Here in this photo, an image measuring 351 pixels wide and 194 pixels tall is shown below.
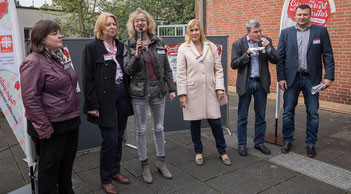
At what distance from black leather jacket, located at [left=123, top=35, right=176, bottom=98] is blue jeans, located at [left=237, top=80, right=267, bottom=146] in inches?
51.4

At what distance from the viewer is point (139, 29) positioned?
313cm

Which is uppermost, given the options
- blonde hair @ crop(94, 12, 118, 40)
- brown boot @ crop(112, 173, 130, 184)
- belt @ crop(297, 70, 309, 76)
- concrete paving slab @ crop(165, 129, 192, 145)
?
blonde hair @ crop(94, 12, 118, 40)

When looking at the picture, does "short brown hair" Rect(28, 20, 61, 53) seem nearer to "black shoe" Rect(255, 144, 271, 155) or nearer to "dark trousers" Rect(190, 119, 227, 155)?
"dark trousers" Rect(190, 119, 227, 155)

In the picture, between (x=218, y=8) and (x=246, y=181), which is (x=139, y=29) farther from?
(x=218, y=8)

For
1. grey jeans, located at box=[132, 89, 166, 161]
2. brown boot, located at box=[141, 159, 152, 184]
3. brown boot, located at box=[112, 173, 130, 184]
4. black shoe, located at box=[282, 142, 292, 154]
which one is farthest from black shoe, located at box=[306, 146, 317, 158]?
brown boot, located at box=[112, 173, 130, 184]

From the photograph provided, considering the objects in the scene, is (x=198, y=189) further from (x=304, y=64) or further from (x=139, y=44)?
(x=304, y=64)

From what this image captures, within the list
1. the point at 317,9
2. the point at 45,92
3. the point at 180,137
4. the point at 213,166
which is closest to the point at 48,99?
the point at 45,92

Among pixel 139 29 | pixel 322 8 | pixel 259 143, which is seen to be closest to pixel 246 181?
pixel 259 143

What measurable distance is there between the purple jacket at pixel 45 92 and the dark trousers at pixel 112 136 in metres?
0.53

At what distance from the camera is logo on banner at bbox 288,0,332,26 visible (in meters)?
4.48

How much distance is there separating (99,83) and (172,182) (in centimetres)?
143

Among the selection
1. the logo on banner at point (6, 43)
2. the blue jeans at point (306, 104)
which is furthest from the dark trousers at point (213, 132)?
the logo on banner at point (6, 43)

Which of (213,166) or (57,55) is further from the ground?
(57,55)

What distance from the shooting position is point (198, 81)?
3723mm
